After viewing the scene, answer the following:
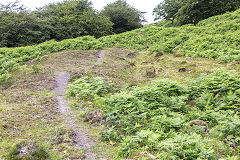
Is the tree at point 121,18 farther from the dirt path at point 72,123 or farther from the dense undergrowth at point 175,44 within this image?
the dirt path at point 72,123

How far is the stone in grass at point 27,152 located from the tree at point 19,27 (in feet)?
68.5

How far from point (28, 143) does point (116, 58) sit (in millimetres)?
13395

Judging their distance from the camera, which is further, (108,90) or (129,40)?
(129,40)

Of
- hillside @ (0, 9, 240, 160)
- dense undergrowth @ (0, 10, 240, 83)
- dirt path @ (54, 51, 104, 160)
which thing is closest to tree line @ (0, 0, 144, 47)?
dense undergrowth @ (0, 10, 240, 83)

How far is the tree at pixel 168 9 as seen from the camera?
37.7m

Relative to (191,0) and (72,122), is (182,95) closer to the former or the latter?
(72,122)

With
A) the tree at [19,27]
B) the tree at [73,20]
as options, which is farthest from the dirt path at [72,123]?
the tree at [73,20]

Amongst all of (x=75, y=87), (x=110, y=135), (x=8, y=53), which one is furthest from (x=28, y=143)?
(x=8, y=53)

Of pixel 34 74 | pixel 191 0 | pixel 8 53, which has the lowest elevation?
pixel 34 74

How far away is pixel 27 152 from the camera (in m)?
4.25

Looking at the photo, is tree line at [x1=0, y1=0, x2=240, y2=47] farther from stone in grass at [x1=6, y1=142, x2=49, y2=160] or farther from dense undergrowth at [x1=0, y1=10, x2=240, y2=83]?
stone in grass at [x1=6, y1=142, x2=49, y2=160]

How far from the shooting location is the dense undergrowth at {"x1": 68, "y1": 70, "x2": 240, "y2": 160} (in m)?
4.30

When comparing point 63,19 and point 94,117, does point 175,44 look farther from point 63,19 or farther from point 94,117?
point 63,19

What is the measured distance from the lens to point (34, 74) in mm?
11531
